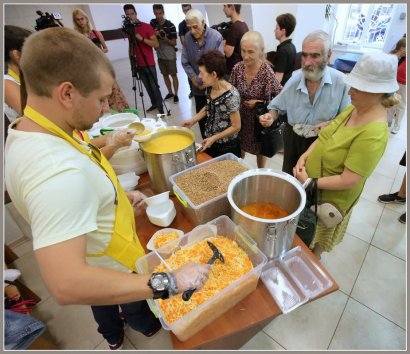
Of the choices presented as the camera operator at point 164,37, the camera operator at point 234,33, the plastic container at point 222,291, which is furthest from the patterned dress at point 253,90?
the camera operator at point 164,37

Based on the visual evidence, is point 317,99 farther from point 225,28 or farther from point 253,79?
point 225,28

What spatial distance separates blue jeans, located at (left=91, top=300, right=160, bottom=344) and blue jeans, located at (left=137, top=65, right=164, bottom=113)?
3535 millimetres

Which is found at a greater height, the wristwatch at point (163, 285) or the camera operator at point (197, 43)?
the camera operator at point (197, 43)

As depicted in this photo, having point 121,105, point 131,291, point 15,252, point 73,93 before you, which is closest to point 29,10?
point 121,105

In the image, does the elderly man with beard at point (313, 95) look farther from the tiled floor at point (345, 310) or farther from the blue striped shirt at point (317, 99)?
the tiled floor at point (345, 310)

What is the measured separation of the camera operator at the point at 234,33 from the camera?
286cm

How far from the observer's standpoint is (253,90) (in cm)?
211

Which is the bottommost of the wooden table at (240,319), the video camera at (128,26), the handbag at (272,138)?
the handbag at (272,138)

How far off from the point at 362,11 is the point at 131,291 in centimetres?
774

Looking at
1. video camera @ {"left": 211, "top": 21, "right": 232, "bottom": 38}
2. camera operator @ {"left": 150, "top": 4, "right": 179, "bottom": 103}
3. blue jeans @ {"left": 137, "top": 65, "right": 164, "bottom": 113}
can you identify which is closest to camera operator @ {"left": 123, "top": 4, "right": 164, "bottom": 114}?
blue jeans @ {"left": 137, "top": 65, "right": 164, "bottom": 113}

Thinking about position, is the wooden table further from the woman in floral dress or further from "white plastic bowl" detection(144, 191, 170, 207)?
the woman in floral dress

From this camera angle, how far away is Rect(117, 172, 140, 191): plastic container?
4.46ft

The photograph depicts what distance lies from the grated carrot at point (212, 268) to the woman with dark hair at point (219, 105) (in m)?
0.91

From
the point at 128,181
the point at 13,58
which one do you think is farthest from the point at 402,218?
the point at 13,58
